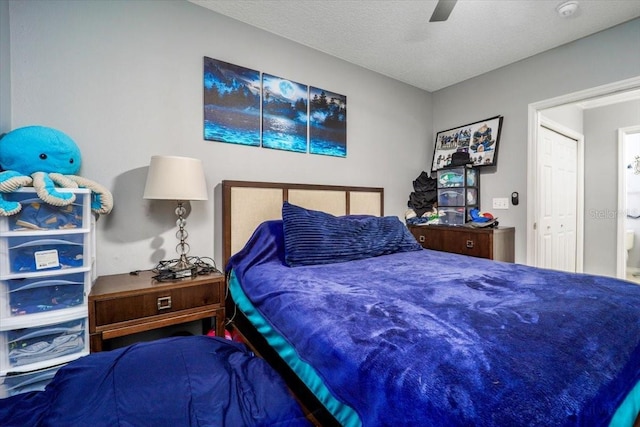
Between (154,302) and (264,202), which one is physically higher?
(264,202)

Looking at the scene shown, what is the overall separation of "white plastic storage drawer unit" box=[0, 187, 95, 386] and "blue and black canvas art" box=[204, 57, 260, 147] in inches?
40.8

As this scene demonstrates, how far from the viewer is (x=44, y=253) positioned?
55.5 inches

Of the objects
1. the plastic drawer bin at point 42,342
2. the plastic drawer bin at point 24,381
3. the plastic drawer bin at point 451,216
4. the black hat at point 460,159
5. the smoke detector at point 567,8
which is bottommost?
the plastic drawer bin at point 24,381

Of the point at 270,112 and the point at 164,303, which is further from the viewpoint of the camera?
the point at 270,112

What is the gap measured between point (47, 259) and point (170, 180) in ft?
2.29

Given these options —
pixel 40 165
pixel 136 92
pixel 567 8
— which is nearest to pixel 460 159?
pixel 567 8

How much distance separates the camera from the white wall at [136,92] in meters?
1.68

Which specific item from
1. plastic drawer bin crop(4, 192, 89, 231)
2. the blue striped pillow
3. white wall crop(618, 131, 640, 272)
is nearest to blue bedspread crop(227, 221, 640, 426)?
the blue striped pillow

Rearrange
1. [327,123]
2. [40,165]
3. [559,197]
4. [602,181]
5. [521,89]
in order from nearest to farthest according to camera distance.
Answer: [40,165], [327,123], [521,89], [559,197], [602,181]

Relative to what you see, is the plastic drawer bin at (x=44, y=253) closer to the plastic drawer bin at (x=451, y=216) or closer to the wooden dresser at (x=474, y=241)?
the wooden dresser at (x=474, y=241)

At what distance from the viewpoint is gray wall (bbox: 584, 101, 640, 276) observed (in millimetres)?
3662

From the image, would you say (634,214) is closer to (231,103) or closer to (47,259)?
(231,103)

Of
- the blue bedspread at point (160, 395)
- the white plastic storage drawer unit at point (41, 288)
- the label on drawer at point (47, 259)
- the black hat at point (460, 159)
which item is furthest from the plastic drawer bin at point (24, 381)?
the black hat at point (460, 159)

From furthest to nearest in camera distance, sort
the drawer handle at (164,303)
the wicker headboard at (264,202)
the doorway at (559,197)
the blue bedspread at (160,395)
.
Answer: the doorway at (559,197) → the wicker headboard at (264,202) → the drawer handle at (164,303) → the blue bedspread at (160,395)
